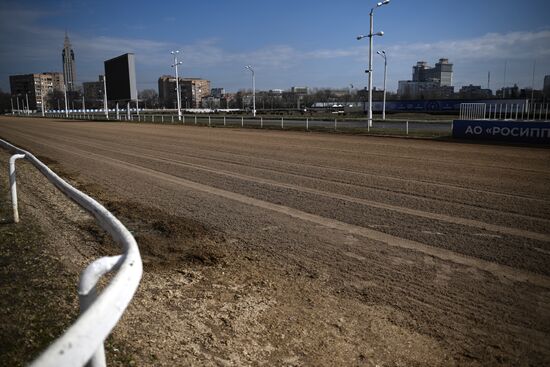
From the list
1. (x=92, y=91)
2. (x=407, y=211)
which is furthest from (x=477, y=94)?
(x=92, y=91)

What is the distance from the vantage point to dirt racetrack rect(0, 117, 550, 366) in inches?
145

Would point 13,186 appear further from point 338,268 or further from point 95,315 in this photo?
point 95,315

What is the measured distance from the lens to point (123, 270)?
76.7 inches

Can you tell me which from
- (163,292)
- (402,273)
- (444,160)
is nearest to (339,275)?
(402,273)

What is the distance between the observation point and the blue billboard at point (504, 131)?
64.8 ft

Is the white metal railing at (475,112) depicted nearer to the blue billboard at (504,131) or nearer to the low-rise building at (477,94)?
the blue billboard at (504,131)

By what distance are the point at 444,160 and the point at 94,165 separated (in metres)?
12.6

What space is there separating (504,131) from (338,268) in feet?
63.4

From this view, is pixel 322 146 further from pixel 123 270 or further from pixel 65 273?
pixel 123 270

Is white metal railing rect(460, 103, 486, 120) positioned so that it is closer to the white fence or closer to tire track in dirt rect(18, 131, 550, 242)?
the white fence

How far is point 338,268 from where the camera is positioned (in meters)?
5.41

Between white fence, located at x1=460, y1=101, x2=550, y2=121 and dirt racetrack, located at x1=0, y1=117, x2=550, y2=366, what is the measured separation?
11.1m

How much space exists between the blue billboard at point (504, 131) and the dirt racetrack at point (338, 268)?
386 inches

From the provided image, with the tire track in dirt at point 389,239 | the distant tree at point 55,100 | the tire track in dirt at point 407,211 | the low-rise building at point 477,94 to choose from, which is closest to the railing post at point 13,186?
the tire track in dirt at point 389,239
